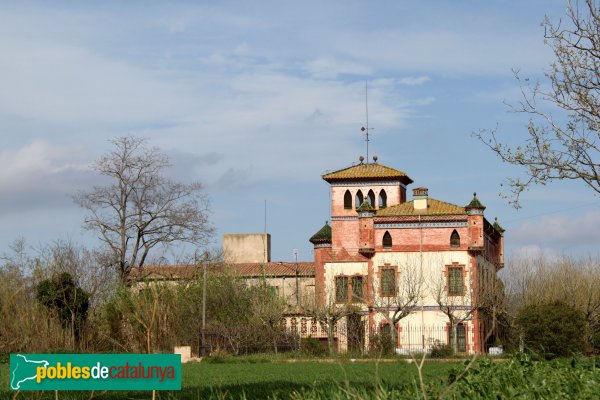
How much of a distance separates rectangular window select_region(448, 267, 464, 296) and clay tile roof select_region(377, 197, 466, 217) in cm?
304

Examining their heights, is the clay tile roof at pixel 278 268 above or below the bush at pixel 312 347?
above

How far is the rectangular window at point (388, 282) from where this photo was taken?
163 ft

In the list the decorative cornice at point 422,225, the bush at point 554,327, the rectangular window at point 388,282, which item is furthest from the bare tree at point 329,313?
the bush at point 554,327

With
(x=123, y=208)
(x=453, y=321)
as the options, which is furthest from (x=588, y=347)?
(x=123, y=208)

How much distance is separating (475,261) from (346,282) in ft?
24.0

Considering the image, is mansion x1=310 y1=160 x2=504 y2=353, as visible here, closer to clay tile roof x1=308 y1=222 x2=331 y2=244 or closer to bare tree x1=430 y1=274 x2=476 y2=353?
bare tree x1=430 y1=274 x2=476 y2=353

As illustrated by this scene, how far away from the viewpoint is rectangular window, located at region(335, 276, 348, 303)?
51031mm

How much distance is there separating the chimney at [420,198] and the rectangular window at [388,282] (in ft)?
12.5

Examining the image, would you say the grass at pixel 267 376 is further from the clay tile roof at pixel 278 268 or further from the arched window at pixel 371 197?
the clay tile roof at pixel 278 268

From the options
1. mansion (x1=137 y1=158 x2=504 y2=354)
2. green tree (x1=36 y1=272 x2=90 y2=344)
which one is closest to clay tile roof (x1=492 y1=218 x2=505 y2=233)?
mansion (x1=137 y1=158 x2=504 y2=354)

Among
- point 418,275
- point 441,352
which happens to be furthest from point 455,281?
point 441,352

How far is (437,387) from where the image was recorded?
296 inches

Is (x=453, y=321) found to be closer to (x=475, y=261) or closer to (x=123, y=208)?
(x=475, y=261)

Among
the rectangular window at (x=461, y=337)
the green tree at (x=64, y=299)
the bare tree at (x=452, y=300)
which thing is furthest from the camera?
the rectangular window at (x=461, y=337)
